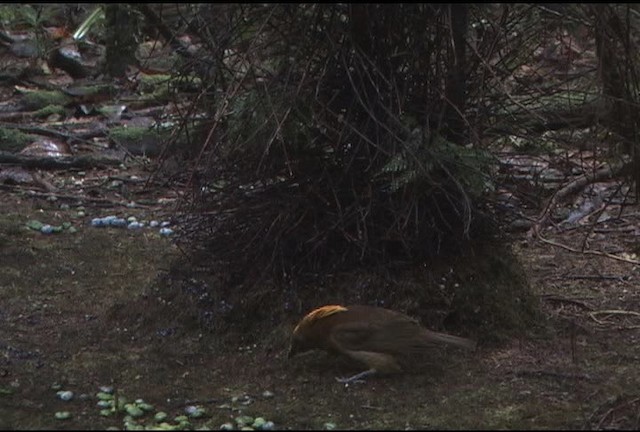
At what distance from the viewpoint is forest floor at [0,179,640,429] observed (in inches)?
175

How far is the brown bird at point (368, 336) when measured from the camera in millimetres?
4812

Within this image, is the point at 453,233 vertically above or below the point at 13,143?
below

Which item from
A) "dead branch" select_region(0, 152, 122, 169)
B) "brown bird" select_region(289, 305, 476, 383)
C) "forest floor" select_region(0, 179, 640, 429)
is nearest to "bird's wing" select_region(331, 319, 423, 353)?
"brown bird" select_region(289, 305, 476, 383)

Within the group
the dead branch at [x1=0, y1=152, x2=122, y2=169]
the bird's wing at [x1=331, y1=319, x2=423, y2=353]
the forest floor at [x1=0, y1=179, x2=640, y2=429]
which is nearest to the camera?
the forest floor at [x1=0, y1=179, x2=640, y2=429]

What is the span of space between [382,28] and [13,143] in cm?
575

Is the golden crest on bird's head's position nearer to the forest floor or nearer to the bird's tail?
the forest floor

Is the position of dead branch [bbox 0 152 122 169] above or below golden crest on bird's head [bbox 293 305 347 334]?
above

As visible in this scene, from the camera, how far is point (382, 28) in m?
5.11

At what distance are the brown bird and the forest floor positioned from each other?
10cm

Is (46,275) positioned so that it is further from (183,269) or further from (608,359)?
(608,359)

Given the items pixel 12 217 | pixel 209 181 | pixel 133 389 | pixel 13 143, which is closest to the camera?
pixel 133 389

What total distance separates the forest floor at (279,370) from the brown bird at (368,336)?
10 cm

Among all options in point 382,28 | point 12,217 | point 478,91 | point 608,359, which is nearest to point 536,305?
point 608,359

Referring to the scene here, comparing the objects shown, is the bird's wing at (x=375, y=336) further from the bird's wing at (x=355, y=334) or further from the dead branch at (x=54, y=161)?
the dead branch at (x=54, y=161)
